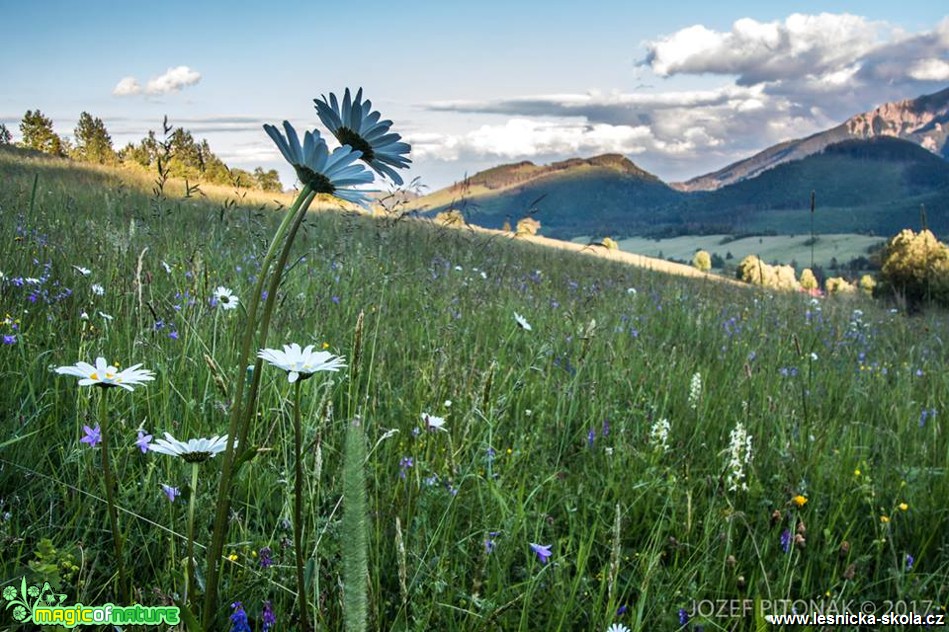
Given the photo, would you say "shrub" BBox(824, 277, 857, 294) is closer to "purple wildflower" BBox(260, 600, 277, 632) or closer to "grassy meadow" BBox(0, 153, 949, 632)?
"grassy meadow" BBox(0, 153, 949, 632)

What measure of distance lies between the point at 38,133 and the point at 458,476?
67357mm

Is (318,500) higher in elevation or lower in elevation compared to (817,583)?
higher

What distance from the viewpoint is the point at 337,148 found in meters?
0.86

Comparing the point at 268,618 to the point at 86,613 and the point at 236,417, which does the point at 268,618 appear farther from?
the point at 236,417

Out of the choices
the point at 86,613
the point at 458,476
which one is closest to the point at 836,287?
the point at 458,476

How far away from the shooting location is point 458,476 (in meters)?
2.04

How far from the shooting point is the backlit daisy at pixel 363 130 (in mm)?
915

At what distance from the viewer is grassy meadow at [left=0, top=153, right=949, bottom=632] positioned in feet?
4.99

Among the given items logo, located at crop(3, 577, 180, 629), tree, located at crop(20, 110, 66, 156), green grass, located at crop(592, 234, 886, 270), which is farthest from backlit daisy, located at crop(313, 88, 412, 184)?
green grass, located at crop(592, 234, 886, 270)

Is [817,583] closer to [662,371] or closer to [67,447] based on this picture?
[662,371]

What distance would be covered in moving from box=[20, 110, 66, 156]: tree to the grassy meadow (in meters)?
61.2

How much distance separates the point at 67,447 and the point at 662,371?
9.15ft

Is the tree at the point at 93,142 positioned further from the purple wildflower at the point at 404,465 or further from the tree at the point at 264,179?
the purple wildflower at the point at 404,465

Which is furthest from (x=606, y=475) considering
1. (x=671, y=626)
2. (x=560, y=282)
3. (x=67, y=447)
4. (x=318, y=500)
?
(x=560, y=282)
